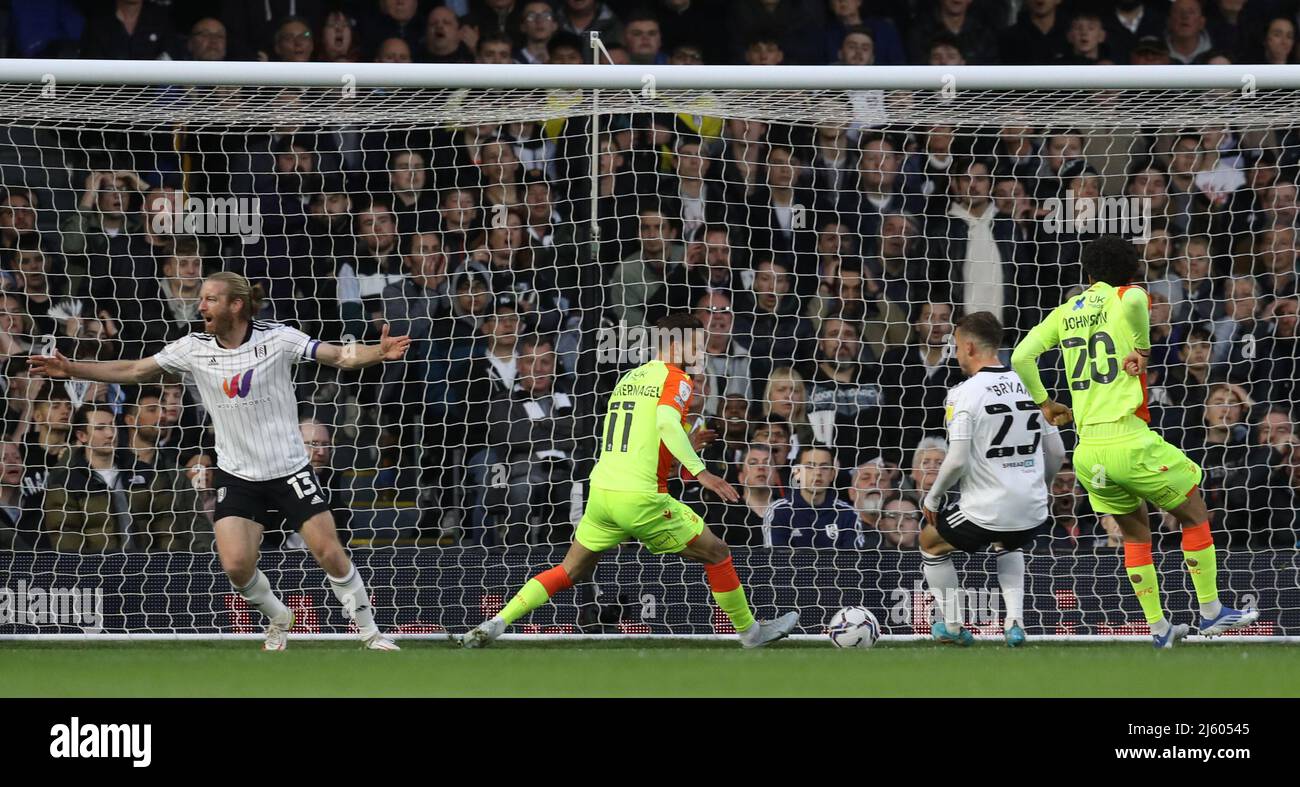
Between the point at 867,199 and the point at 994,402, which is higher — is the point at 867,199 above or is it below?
above

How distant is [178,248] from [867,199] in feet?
13.2

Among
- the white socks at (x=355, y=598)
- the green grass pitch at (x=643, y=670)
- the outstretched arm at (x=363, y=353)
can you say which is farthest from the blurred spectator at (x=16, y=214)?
the white socks at (x=355, y=598)

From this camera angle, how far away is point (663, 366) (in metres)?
7.44

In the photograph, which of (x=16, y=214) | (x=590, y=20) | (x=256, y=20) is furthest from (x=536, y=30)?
(x=16, y=214)

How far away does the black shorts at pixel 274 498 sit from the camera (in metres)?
6.92

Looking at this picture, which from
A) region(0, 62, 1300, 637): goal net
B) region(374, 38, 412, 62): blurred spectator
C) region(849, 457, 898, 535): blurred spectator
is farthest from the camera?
region(374, 38, 412, 62): blurred spectator

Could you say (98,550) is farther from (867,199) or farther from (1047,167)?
(1047,167)

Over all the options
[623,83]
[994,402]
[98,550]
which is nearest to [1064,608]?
[994,402]

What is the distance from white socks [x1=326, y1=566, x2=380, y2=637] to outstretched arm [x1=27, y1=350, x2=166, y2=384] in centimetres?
124

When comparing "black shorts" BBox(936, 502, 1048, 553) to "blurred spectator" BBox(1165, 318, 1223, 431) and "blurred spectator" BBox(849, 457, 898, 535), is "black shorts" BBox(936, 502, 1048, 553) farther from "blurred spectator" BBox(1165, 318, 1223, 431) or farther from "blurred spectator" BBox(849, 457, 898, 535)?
"blurred spectator" BBox(1165, 318, 1223, 431)

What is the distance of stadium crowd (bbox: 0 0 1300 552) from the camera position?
845cm

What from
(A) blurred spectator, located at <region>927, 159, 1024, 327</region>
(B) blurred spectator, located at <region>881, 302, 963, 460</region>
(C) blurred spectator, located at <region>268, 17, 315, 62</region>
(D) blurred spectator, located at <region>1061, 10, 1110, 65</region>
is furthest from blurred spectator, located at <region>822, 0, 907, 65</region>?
(C) blurred spectator, located at <region>268, 17, 315, 62</region>

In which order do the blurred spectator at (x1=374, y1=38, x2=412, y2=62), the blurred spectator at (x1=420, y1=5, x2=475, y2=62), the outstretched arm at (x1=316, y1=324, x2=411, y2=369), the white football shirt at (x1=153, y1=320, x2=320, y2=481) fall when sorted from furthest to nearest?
the blurred spectator at (x1=420, y1=5, x2=475, y2=62)
the blurred spectator at (x1=374, y1=38, x2=412, y2=62)
the white football shirt at (x1=153, y1=320, x2=320, y2=481)
the outstretched arm at (x1=316, y1=324, x2=411, y2=369)

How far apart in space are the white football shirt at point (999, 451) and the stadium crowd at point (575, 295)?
0.87m
